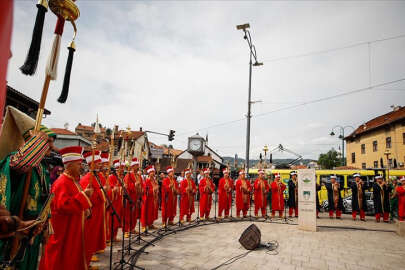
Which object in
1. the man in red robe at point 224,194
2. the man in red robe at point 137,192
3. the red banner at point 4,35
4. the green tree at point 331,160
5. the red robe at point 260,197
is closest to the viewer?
the red banner at point 4,35

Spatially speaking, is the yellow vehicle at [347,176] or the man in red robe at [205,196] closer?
the man in red robe at [205,196]

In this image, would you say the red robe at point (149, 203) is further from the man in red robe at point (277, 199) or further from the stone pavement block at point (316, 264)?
the man in red robe at point (277, 199)

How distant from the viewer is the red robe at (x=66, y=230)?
10.9ft

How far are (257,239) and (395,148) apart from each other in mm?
29748

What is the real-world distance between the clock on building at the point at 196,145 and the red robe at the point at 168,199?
7336mm

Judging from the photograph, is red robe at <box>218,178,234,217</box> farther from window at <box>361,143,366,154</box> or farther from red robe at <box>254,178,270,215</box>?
window at <box>361,143,366,154</box>

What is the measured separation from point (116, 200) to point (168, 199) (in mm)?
2684

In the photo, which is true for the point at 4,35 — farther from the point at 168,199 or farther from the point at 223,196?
the point at 223,196

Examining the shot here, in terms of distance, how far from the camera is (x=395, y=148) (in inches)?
1062

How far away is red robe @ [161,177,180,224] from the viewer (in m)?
8.63

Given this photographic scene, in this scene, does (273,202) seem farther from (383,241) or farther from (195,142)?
(195,142)

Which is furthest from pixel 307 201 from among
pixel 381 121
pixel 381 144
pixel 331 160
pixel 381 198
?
pixel 331 160

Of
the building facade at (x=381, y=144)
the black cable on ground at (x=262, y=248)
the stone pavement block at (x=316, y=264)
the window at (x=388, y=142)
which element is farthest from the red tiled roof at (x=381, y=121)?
the stone pavement block at (x=316, y=264)

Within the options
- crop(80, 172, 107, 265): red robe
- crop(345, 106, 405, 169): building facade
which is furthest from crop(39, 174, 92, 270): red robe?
crop(345, 106, 405, 169): building facade
